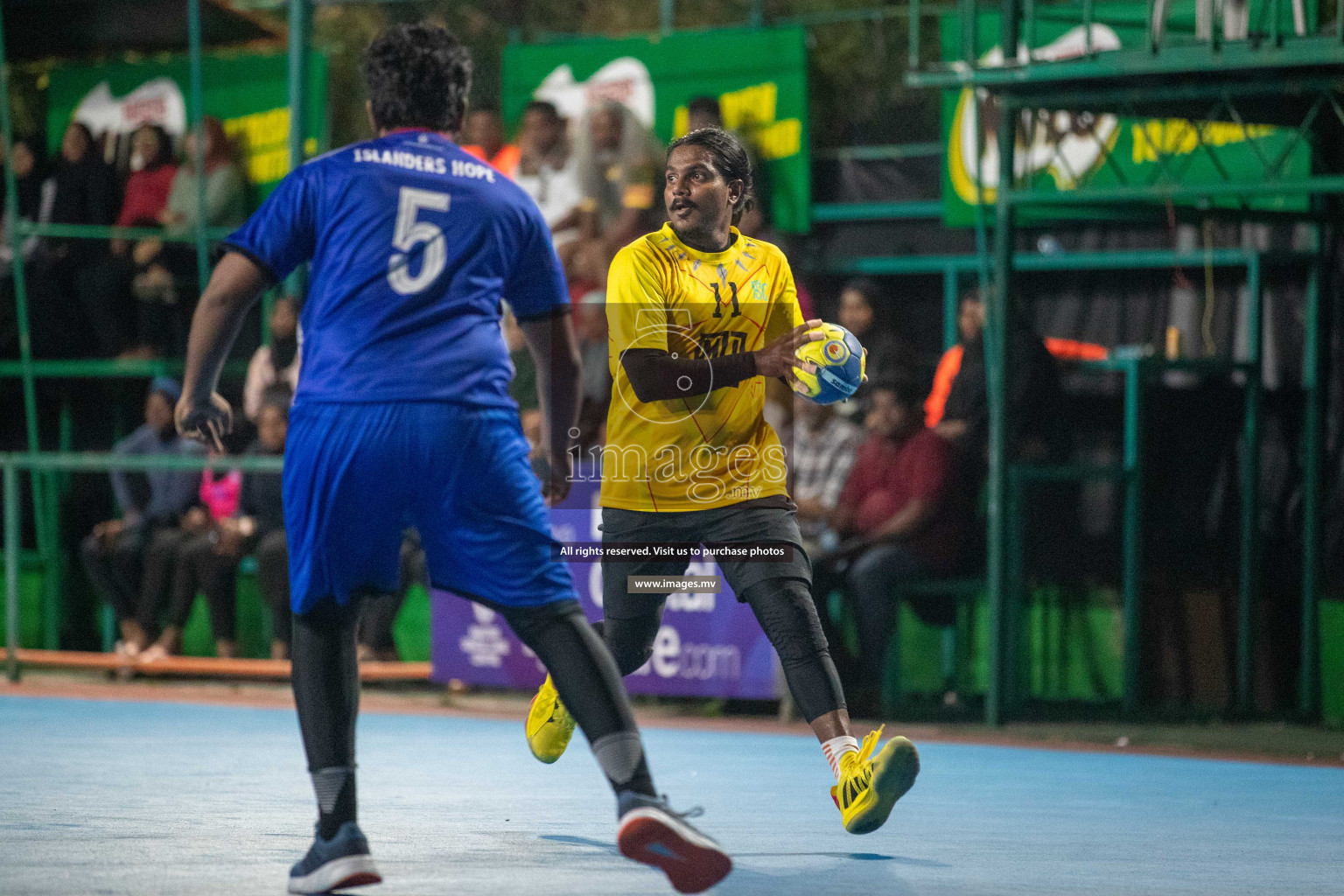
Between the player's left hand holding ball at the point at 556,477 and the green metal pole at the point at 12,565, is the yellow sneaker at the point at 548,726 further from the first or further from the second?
the green metal pole at the point at 12,565

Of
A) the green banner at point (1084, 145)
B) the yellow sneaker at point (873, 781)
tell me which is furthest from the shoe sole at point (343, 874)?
the green banner at point (1084, 145)

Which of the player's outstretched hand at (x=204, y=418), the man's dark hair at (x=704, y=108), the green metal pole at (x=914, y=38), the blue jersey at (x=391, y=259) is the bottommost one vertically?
the player's outstretched hand at (x=204, y=418)

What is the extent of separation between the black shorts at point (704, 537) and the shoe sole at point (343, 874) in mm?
1607

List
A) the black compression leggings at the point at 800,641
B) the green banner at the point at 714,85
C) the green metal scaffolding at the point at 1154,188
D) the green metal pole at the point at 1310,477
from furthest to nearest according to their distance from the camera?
1. the green banner at the point at 714,85
2. the green metal pole at the point at 1310,477
3. the green metal scaffolding at the point at 1154,188
4. the black compression leggings at the point at 800,641

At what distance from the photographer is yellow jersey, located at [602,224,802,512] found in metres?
6.42

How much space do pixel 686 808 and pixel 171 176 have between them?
976cm

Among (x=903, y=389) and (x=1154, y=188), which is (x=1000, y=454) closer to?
(x=903, y=389)

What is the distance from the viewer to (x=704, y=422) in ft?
21.2

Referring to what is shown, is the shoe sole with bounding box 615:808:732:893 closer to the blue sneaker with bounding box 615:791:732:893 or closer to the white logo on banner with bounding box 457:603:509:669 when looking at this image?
the blue sneaker with bounding box 615:791:732:893

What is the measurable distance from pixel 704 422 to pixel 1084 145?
7.28 metres

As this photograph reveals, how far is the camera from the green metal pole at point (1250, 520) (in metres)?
12.1

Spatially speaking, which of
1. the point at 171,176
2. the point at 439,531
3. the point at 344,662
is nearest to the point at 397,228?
the point at 439,531

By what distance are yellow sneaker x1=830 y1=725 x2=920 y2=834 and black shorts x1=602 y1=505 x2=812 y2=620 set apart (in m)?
0.66

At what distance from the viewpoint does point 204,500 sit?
13.4 meters
